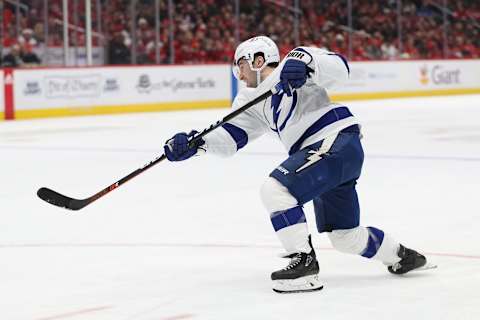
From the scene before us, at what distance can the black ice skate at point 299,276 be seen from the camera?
399 centimetres

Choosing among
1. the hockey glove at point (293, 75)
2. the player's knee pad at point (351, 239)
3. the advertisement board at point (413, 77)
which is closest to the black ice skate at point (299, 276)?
the player's knee pad at point (351, 239)

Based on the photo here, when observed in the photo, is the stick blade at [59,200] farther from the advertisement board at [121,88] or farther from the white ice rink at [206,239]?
the advertisement board at [121,88]

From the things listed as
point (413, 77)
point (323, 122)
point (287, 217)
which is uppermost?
point (323, 122)

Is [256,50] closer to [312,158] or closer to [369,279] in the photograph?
[312,158]

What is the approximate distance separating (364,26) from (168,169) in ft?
48.6

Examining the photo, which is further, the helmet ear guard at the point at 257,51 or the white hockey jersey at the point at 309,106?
the helmet ear guard at the point at 257,51

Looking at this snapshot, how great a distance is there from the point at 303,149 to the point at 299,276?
0.50 meters

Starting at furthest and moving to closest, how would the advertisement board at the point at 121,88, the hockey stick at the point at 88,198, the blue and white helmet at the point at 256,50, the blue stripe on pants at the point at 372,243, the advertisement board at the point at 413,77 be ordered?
the advertisement board at the point at 413,77, the advertisement board at the point at 121,88, the hockey stick at the point at 88,198, the blue stripe on pants at the point at 372,243, the blue and white helmet at the point at 256,50

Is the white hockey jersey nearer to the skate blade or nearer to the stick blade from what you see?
the skate blade

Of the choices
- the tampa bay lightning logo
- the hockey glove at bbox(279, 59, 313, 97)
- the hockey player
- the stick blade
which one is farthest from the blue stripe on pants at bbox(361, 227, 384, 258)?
the stick blade

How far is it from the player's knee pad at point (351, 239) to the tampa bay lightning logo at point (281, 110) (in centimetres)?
48

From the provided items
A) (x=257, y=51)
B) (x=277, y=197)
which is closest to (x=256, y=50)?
(x=257, y=51)

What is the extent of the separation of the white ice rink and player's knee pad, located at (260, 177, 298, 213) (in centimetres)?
33

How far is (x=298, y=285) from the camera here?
400 cm
